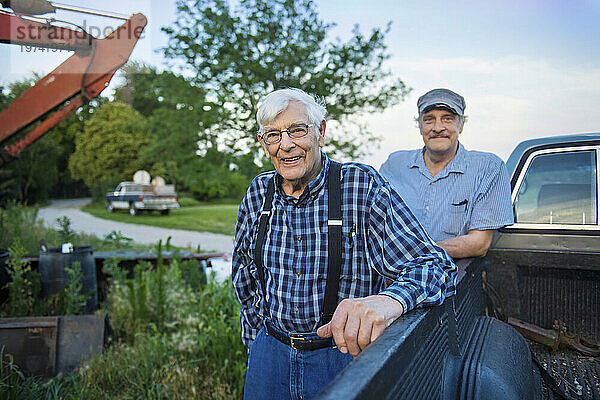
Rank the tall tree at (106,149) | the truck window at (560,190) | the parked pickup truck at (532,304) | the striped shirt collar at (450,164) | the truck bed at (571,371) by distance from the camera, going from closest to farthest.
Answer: the parked pickup truck at (532,304)
the truck bed at (571,371)
the striped shirt collar at (450,164)
the truck window at (560,190)
the tall tree at (106,149)

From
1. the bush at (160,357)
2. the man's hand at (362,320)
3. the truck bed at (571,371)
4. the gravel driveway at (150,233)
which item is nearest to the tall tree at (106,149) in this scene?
the gravel driveway at (150,233)

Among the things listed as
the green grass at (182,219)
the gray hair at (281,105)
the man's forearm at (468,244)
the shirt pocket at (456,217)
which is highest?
the gray hair at (281,105)

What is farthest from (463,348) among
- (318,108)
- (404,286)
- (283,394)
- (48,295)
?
(48,295)

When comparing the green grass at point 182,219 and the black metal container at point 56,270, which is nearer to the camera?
the black metal container at point 56,270

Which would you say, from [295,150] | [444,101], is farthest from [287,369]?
[444,101]

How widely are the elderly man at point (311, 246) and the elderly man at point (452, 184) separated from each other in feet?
3.01

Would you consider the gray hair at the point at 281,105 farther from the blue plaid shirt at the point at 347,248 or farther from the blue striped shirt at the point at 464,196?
the blue striped shirt at the point at 464,196

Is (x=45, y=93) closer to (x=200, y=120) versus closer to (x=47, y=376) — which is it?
(x=200, y=120)

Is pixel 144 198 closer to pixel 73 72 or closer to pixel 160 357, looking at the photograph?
pixel 73 72

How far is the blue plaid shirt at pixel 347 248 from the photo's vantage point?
1573 mm

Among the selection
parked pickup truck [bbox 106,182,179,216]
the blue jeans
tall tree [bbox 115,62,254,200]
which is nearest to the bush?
the blue jeans

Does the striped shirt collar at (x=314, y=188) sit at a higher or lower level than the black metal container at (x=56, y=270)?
higher

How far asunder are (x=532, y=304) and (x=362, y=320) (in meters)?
2.03

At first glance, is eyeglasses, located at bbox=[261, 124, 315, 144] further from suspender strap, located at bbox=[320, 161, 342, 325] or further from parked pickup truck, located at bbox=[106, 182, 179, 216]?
parked pickup truck, located at bbox=[106, 182, 179, 216]
